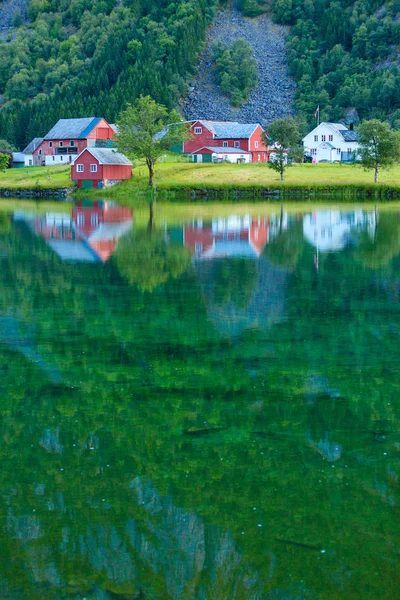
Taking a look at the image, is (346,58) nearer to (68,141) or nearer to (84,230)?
(68,141)

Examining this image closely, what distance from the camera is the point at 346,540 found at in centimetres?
968

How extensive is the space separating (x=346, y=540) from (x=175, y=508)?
84.8 inches

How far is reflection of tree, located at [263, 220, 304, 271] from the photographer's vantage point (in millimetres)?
32188

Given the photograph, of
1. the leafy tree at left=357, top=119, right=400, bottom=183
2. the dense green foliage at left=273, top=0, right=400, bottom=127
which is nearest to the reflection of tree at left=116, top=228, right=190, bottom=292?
the leafy tree at left=357, top=119, right=400, bottom=183

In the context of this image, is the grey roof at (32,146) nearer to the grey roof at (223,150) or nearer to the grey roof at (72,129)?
the grey roof at (72,129)

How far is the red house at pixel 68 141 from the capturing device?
403 ft

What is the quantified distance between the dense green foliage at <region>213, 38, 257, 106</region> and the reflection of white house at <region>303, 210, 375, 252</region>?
119 metres

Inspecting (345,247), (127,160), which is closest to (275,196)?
(127,160)

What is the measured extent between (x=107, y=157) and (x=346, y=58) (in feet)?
324

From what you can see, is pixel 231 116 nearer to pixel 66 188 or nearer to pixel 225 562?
pixel 66 188

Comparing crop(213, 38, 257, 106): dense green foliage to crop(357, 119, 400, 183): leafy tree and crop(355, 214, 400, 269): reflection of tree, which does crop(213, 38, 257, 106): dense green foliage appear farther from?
crop(355, 214, 400, 269): reflection of tree

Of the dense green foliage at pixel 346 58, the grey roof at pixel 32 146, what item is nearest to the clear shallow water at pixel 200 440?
the grey roof at pixel 32 146

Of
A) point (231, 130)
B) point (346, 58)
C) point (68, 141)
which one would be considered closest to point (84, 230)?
point (231, 130)

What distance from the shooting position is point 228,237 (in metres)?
41.4
